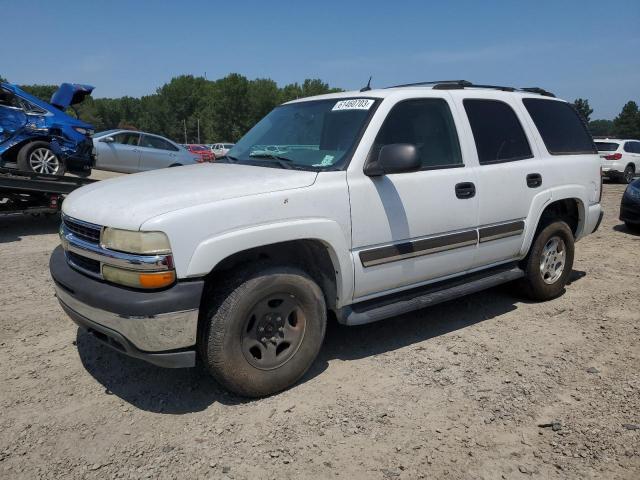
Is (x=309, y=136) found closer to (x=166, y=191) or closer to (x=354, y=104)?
(x=354, y=104)

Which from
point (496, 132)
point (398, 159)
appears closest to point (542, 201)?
point (496, 132)

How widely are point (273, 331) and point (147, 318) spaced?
2.70 ft

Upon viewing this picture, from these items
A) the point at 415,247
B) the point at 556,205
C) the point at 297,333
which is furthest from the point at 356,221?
the point at 556,205

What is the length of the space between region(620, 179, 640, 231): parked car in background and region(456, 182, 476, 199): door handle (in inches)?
246

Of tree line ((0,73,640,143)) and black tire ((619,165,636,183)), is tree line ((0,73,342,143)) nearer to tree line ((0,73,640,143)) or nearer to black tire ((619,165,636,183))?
tree line ((0,73,640,143))

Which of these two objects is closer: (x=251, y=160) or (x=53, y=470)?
(x=53, y=470)

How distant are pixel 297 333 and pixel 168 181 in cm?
129

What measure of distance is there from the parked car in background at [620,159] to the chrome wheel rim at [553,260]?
49.2 feet

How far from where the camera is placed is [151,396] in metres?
3.25

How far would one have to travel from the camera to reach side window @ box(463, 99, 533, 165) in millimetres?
4162

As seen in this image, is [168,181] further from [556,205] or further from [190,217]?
[556,205]

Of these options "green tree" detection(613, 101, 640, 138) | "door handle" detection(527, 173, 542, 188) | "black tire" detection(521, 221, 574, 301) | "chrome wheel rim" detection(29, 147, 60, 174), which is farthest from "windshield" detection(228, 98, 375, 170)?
"green tree" detection(613, 101, 640, 138)

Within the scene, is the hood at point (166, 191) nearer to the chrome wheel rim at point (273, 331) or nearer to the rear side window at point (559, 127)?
the chrome wheel rim at point (273, 331)

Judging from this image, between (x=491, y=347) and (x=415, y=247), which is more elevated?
(x=415, y=247)
